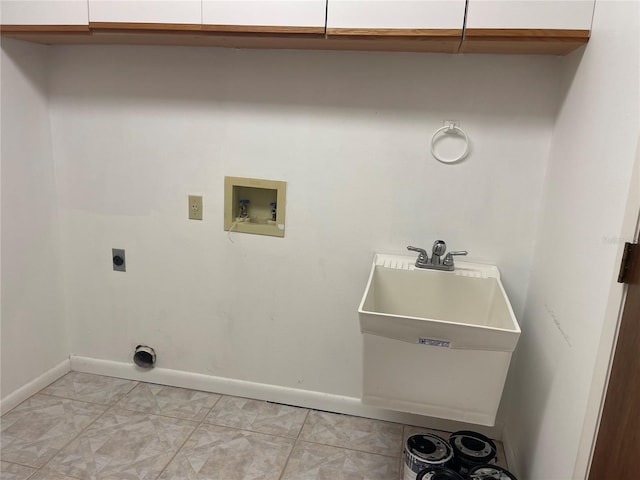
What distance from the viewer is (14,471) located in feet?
5.69

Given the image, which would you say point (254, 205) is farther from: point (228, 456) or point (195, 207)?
point (228, 456)

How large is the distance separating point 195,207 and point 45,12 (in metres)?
0.90

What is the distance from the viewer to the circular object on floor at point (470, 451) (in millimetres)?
1678

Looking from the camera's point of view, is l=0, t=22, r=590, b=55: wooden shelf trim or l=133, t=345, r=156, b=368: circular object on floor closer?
l=0, t=22, r=590, b=55: wooden shelf trim

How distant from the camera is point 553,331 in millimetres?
1514

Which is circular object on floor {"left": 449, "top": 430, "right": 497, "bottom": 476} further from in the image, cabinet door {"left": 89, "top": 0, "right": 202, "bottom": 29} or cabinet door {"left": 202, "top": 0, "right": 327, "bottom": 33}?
cabinet door {"left": 89, "top": 0, "right": 202, "bottom": 29}

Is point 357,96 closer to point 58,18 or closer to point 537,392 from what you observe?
point 58,18

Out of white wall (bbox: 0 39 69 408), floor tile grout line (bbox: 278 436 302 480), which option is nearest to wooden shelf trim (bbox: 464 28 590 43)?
floor tile grout line (bbox: 278 436 302 480)

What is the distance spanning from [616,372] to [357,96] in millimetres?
1275

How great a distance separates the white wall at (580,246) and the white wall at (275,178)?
205 mm

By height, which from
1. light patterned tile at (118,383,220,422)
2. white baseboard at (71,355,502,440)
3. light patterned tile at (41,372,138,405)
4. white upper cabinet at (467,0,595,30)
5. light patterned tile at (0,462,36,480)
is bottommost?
light patterned tile at (0,462,36,480)

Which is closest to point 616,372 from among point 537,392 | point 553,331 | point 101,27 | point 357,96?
point 553,331

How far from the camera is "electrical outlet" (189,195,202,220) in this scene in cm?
208

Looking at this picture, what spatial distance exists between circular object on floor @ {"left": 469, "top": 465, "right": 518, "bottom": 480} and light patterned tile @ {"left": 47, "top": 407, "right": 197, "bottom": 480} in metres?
1.13
